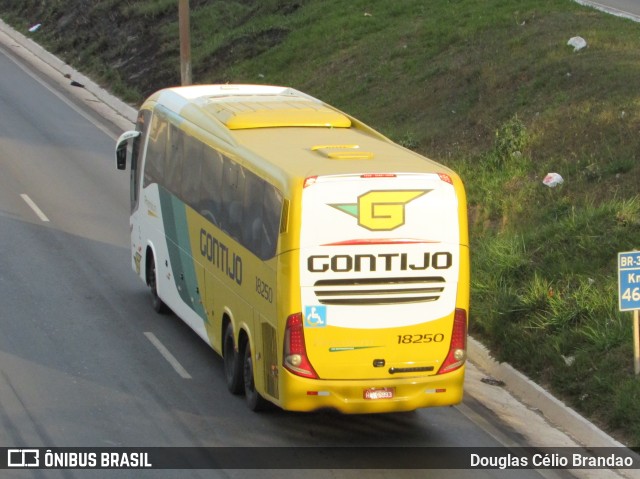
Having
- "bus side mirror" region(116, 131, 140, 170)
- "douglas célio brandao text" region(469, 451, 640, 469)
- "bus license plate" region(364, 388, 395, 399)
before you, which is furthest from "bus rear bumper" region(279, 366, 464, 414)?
"bus side mirror" region(116, 131, 140, 170)

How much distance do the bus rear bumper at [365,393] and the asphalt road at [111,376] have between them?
24.8 inches

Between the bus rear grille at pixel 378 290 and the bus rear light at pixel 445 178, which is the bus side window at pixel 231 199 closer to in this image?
the bus rear grille at pixel 378 290

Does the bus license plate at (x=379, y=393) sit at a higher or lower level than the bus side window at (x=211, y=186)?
lower

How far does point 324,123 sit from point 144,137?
12.4 ft

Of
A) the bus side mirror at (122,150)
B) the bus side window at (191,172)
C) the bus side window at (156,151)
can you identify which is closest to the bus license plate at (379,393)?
the bus side window at (191,172)

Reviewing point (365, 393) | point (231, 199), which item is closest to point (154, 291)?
point (231, 199)

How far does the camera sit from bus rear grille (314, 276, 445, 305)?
11992 millimetres

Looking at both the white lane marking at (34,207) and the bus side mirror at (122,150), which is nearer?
the bus side mirror at (122,150)

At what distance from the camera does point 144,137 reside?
17.4 metres

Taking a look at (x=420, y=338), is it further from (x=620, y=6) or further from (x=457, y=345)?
(x=620, y=6)

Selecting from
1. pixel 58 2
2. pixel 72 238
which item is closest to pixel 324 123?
pixel 72 238

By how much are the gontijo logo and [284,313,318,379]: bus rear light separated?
1166 mm

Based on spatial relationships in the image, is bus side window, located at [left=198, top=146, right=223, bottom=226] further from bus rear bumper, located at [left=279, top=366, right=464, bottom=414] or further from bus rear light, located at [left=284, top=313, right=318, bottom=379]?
bus rear bumper, located at [left=279, top=366, right=464, bottom=414]

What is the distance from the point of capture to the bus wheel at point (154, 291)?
1714 cm
